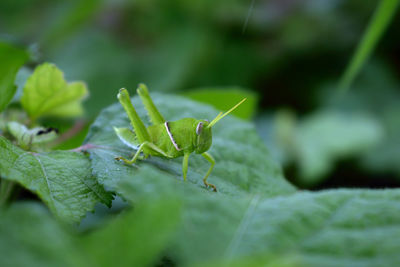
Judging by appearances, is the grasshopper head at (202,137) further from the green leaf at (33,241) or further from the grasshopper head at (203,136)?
the green leaf at (33,241)

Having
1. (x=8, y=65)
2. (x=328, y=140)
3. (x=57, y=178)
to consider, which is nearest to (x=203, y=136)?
(x=57, y=178)

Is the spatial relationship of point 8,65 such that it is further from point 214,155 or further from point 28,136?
point 214,155

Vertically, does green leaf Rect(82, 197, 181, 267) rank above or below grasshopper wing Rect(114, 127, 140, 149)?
above

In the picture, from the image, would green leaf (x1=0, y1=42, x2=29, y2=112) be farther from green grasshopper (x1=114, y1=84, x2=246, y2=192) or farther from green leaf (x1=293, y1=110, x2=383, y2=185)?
green leaf (x1=293, y1=110, x2=383, y2=185)

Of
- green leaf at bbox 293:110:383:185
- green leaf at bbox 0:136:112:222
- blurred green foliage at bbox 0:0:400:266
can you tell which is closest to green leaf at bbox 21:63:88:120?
blurred green foliage at bbox 0:0:400:266

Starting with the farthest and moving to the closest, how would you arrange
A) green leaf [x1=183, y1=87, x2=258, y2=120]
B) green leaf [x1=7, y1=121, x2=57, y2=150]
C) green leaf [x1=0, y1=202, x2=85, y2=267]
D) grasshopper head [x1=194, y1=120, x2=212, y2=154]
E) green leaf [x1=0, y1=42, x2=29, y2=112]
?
green leaf [x1=183, y1=87, x2=258, y2=120] → grasshopper head [x1=194, y1=120, x2=212, y2=154] → green leaf [x1=7, y1=121, x2=57, y2=150] → green leaf [x1=0, y1=42, x2=29, y2=112] → green leaf [x1=0, y1=202, x2=85, y2=267]

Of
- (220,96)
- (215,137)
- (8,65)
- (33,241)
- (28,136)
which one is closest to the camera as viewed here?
(33,241)

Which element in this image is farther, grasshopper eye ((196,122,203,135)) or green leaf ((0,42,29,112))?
grasshopper eye ((196,122,203,135))
